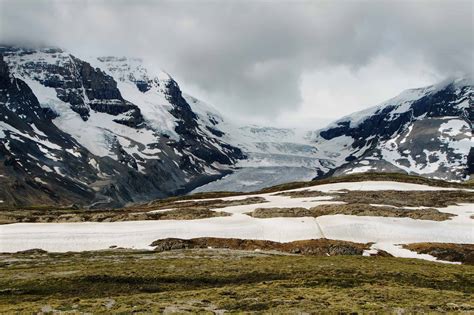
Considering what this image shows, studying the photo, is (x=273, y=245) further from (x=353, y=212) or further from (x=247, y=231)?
(x=353, y=212)

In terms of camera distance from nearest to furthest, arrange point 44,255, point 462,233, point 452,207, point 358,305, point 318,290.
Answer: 1. point 358,305
2. point 318,290
3. point 44,255
4. point 462,233
5. point 452,207

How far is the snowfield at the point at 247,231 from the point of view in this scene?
254ft

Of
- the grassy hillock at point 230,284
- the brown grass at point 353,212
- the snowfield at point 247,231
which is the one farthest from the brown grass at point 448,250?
the brown grass at point 353,212

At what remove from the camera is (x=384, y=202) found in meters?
104

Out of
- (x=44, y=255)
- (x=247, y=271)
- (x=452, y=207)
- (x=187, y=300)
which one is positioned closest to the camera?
(x=187, y=300)

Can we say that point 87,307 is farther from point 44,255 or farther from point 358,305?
point 44,255

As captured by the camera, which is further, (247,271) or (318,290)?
(247,271)

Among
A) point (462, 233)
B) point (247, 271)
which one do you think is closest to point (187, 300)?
point (247, 271)

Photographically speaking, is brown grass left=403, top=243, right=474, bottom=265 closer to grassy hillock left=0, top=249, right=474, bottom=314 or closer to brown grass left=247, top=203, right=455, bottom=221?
grassy hillock left=0, top=249, right=474, bottom=314

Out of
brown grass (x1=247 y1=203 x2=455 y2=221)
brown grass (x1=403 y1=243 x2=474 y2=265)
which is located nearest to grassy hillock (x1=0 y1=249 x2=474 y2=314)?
brown grass (x1=403 y1=243 x2=474 y2=265)

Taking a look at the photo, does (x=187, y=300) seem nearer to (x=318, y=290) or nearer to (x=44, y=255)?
(x=318, y=290)

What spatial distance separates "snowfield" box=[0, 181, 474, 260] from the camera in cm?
7738

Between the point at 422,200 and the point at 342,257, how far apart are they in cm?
5374

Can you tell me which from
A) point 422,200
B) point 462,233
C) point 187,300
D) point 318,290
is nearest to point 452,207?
point 422,200
